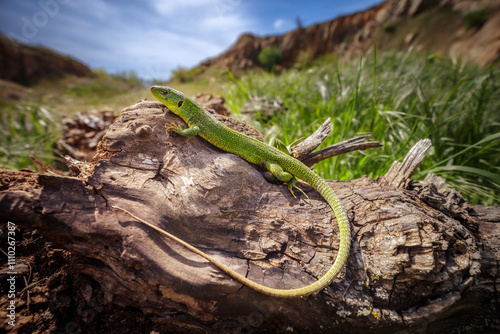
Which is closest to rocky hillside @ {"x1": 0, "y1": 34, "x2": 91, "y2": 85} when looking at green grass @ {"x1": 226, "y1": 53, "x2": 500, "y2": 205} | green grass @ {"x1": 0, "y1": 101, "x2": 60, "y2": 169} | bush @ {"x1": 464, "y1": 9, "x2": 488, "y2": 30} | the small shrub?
green grass @ {"x1": 0, "y1": 101, "x2": 60, "y2": 169}

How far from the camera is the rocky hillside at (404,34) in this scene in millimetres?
19656

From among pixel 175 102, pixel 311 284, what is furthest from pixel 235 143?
pixel 311 284

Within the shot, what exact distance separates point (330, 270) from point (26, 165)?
820cm

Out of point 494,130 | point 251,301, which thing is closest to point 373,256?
point 251,301

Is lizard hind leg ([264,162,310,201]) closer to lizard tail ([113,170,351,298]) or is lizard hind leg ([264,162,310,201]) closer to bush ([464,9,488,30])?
lizard tail ([113,170,351,298])

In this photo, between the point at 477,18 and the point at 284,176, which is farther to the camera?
the point at 477,18

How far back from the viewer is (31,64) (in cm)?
1962

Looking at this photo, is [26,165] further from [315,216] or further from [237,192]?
[315,216]

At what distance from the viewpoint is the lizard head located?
3305 mm

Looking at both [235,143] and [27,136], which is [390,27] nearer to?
→ [235,143]

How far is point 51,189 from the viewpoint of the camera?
2.04 metres

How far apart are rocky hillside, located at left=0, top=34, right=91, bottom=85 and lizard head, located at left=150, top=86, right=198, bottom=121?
22984mm

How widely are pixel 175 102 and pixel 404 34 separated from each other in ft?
132

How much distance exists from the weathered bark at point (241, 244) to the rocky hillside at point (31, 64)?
24.0 m
